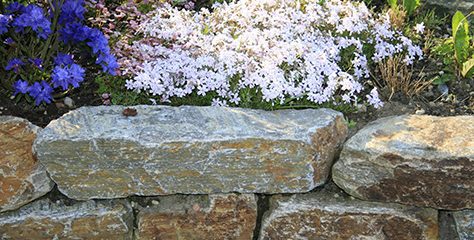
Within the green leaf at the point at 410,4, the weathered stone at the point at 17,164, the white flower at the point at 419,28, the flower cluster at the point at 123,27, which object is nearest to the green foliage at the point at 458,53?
the white flower at the point at 419,28

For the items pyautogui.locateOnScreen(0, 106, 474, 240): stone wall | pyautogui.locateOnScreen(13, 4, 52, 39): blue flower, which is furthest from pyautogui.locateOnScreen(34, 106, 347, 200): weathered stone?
pyautogui.locateOnScreen(13, 4, 52, 39): blue flower

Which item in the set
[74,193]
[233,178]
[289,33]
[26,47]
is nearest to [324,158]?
[233,178]

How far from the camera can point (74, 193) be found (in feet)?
10.8

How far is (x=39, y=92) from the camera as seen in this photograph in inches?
134

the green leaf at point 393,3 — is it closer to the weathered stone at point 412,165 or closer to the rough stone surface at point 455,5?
the rough stone surface at point 455,5

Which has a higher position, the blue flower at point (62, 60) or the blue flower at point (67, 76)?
the blue flower at point (62, 60)

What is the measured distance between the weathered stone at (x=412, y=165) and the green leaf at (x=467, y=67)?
56cm

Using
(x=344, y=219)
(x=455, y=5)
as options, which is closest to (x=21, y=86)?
(x=344, y=219)

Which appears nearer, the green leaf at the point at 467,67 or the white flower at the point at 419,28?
→ the green leaf at the point at 467,67

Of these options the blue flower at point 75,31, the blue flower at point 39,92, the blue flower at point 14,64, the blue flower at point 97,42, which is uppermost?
the blue flower at point 75,31

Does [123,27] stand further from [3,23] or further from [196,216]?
[196,216]

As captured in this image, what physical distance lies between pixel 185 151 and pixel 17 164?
2.71ft

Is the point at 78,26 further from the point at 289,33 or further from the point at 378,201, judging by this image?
the point at 378,201

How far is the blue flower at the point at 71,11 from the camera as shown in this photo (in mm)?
3537
